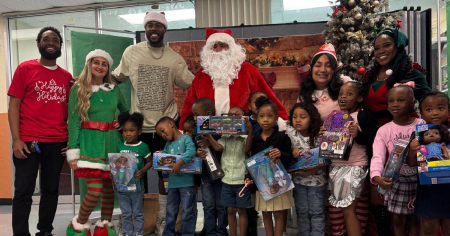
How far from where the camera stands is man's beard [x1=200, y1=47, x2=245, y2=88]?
425cm

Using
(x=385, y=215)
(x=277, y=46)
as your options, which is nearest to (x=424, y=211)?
(x=385, y=215)

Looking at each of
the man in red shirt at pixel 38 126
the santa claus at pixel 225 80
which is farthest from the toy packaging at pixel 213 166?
the man in red shirt at pixel 38 126

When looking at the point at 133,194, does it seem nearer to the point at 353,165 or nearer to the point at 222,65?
the point at 222,65

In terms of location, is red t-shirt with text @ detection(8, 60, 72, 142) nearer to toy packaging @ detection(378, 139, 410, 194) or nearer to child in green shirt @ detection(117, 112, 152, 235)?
child in green shirt @ detection(117, 112, 152, 235)

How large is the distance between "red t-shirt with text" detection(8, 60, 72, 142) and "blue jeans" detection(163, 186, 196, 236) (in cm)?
124

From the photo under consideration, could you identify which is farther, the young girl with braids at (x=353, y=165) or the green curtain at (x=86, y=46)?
the green curtain at (x=86, y=46)

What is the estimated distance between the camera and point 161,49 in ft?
15.1

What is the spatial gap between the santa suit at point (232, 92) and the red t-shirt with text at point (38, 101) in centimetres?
122

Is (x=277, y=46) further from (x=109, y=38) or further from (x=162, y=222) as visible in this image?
(x=162, y=222)

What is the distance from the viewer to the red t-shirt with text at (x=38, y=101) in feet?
13.4

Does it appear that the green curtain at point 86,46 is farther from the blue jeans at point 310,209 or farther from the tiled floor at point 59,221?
the blue jeans at point 310,209

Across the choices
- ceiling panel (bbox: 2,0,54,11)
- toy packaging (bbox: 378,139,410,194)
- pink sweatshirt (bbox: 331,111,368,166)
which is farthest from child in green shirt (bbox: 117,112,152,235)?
ceiling panel (bbox: 2,0,54,11)

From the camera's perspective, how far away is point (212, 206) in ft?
13.3

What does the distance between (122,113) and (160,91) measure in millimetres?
475
